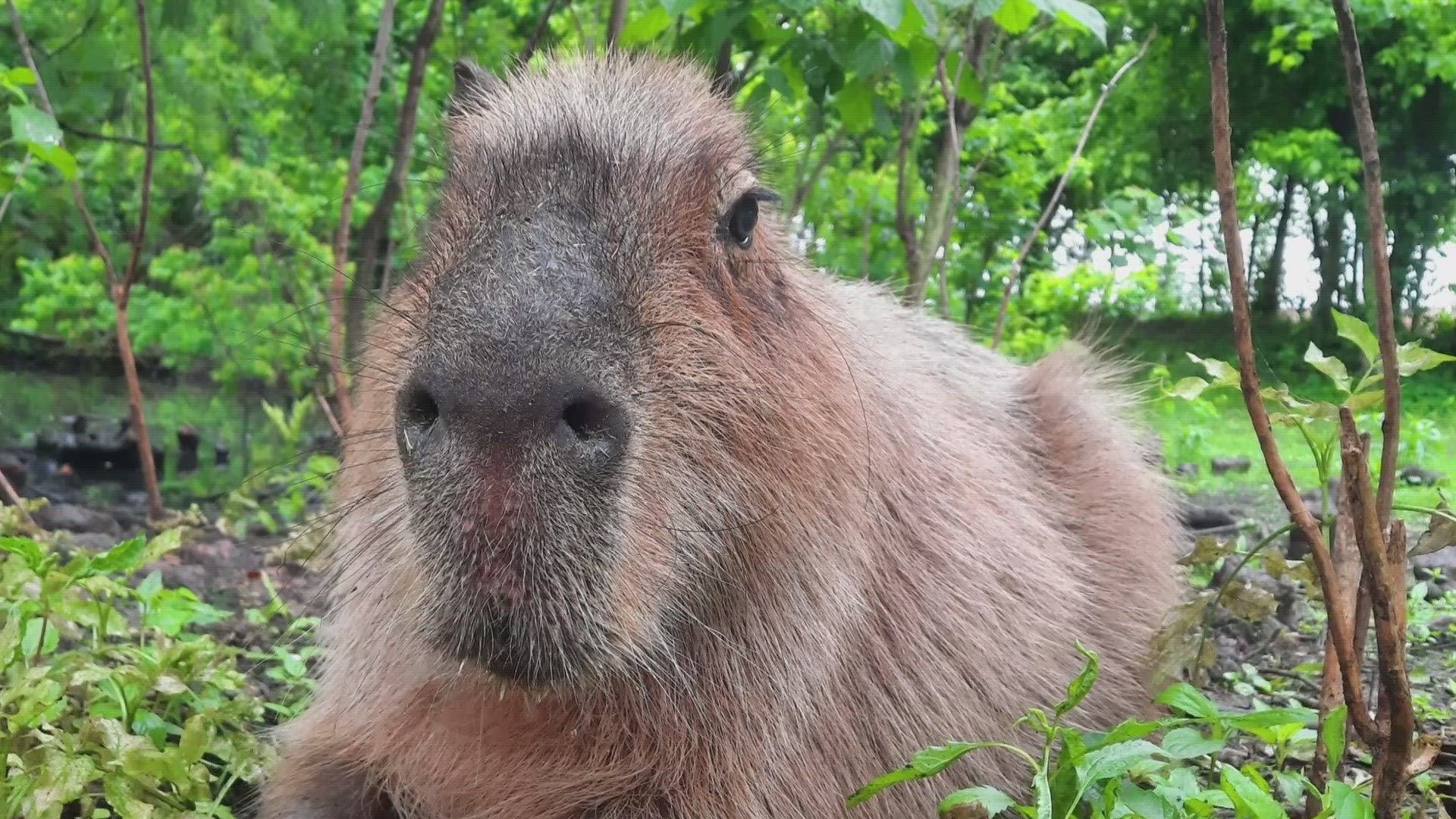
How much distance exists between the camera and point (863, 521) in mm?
2035

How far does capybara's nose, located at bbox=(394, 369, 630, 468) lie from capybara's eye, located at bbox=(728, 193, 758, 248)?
533mm

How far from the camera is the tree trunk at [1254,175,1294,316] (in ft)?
14.3

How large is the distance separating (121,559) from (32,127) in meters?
1.24

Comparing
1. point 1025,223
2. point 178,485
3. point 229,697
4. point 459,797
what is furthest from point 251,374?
point 459,797

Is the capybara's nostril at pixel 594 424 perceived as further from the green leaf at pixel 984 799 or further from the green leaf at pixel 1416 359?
the green leaf at pixel 1416 359

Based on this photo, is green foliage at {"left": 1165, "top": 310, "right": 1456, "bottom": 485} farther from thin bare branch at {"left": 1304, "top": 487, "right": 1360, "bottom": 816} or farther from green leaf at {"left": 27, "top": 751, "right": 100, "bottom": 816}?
green leaf at {"left": 27, "top": 751, "right": 100, "bottom": 816}

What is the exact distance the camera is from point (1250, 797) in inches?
57.1

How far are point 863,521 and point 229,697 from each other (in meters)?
1.52

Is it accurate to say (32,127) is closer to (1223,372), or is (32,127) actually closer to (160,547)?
(160,547)

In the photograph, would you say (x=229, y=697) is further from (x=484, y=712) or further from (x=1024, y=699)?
(x=1024, y=699)

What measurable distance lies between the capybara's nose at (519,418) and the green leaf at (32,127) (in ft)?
5.89

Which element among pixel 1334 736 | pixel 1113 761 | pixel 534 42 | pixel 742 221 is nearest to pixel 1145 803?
pixel 1113 761

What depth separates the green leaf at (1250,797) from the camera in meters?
1.43

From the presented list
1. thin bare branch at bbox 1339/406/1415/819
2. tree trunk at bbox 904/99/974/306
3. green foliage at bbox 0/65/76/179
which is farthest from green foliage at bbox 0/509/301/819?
tree trunk at bbox 904/99/974/306
